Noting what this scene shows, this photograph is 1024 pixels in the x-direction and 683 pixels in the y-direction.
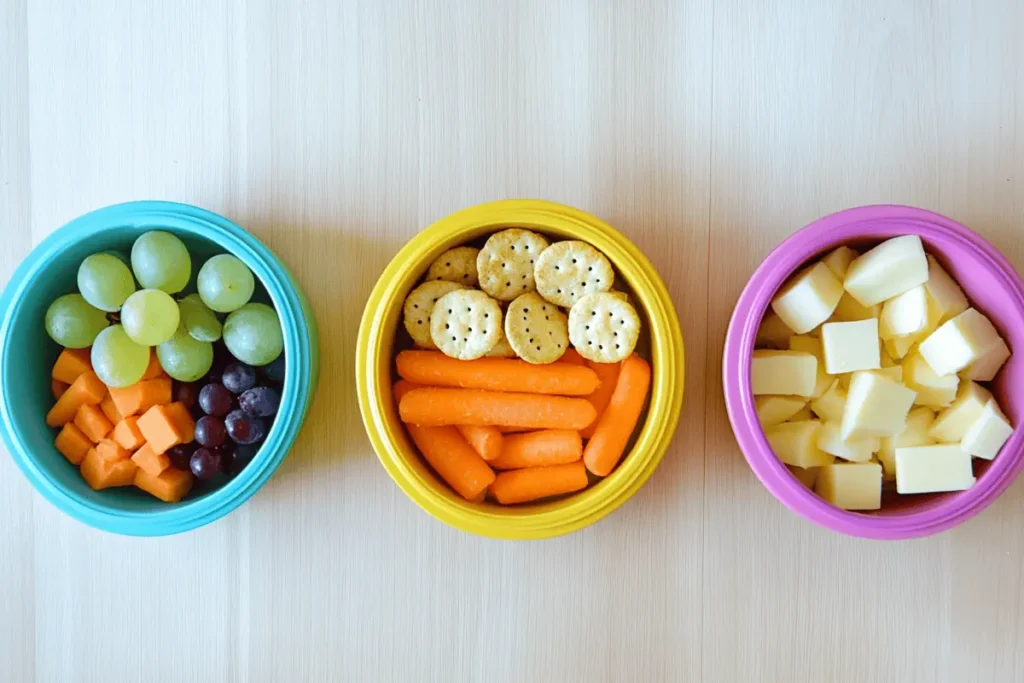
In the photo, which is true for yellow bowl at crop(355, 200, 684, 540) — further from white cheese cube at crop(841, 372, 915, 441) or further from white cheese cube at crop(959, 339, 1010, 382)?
white cheese cube at crop(959, 339, 1010, 382)

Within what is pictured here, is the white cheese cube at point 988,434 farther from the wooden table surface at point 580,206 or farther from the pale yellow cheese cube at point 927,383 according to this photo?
the wooden table surface at point 580,206

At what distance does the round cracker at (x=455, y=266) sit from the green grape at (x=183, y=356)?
0.25 meters

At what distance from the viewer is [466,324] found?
815 mm

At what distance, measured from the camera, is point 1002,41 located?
87cm

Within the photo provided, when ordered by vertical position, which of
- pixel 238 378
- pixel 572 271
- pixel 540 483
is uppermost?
pixel 572 271

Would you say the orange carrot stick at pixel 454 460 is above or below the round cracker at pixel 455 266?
below

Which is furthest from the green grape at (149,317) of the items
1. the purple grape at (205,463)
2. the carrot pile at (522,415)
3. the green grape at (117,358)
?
the carrot pile at (522,415)

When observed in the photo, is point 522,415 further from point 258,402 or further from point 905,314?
point 905,314

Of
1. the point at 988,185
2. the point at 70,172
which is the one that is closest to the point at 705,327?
the point at 988,185

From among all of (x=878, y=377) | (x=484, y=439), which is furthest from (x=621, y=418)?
(x=878, y=377)

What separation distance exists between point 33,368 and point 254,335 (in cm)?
25

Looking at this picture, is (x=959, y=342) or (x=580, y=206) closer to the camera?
(x=959, y=342)

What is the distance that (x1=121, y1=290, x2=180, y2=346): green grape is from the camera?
79cm

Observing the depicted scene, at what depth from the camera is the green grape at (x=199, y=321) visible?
0.84m
